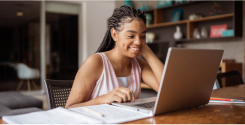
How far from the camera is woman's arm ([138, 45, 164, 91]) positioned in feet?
4.32

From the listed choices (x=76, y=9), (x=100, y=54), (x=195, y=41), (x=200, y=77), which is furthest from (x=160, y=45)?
(x=200, y=77)

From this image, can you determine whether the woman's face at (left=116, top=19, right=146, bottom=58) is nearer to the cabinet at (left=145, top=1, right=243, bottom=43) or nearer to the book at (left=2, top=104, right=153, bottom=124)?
the book at (left=2, top=104, right=153, bottom=124)

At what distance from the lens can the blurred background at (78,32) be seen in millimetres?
3982

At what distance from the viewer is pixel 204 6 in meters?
4.27

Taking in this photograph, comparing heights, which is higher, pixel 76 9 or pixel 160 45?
pixel 76 9

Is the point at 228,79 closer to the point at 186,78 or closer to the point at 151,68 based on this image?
the point at 151,68

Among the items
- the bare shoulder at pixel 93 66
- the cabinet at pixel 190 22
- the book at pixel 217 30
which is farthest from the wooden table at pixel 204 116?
the book at pixel 217 30

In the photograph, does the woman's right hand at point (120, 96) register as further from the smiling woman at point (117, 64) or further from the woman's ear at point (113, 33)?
the woman's ear at point (113, 33)

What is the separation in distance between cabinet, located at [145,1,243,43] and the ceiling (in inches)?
103

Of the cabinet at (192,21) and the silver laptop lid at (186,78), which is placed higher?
the cabinet at (192,21)

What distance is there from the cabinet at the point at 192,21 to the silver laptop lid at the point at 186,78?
313cm

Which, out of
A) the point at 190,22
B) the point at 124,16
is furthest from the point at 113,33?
the point at 190,22

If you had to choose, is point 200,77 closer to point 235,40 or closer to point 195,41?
point 235,40

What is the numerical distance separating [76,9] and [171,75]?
5615mm
